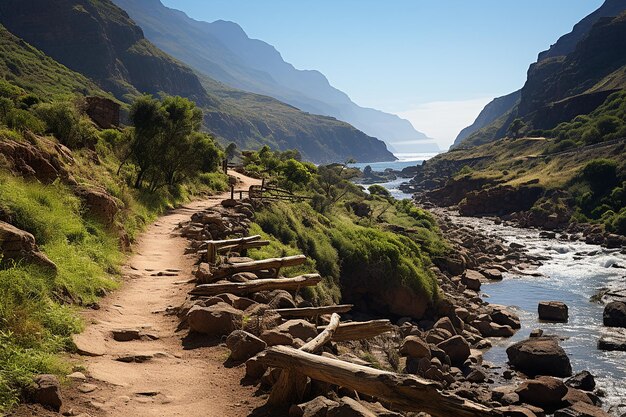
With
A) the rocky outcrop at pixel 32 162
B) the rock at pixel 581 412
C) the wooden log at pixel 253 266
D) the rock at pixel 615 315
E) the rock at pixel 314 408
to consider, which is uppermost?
the rocky outcrop at pixel 32 162

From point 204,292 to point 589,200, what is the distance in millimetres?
83840

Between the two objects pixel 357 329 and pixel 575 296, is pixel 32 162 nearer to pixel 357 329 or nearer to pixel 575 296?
pixel 357 329

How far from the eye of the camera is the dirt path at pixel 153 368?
8.22 m

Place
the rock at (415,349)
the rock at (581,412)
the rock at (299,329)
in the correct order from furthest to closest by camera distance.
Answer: the rock at (415,349), the rock at (581,412), the rock at (299,329)

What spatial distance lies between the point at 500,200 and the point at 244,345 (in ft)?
315

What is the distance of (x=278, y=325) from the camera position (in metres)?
11.6

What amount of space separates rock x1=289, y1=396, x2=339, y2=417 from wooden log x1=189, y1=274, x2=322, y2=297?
657cm

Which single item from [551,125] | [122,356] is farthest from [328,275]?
[551,125]

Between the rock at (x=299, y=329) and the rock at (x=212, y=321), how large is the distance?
4.32 feet

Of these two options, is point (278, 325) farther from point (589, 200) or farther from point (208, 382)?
point (589, 200)

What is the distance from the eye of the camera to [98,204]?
61.6 ft

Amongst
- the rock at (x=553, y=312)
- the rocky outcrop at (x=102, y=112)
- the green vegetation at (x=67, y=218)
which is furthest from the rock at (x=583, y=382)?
the rocky outcrop at (x=102, y=112)

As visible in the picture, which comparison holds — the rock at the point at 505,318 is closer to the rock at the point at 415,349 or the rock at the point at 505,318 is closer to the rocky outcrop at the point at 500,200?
the rock at the point at 415,349

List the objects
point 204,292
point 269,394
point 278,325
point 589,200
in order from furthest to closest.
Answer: point 589,200
point 204,292
point 278,325
point 269,394
